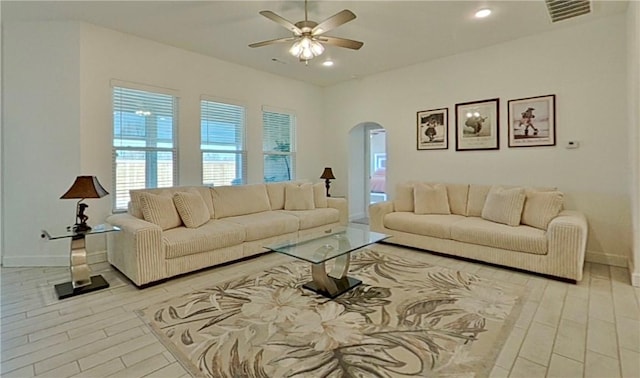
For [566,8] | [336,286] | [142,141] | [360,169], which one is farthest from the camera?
[360,169]

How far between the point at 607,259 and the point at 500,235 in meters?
1.45

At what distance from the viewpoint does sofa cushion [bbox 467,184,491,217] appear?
4.45m

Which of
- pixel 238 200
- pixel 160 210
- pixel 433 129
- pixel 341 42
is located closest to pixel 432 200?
pixel 433 129

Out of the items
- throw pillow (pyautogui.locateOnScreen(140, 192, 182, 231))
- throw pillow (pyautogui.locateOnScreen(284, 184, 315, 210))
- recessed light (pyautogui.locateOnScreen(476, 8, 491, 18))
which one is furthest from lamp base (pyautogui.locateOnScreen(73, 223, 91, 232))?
recessed light (pyautogui.locateOnScreen(476, 8, 491, 18))

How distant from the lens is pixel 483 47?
4691mm

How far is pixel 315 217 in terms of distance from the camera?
16.3 feet

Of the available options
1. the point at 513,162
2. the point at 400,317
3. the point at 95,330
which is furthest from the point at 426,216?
the point at 95,330

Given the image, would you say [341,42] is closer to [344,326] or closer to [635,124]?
[344,326]

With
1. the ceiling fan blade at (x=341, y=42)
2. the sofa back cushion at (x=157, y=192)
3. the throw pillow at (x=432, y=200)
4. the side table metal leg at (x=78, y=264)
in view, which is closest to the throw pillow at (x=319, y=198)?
the throw pillow at (x=432, y=200)

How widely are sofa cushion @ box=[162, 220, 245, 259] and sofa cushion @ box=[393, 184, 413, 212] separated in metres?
2.43

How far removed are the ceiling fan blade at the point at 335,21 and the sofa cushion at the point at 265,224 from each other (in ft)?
7.88

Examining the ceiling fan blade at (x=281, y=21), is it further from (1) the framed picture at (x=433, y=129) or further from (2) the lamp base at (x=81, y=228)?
(1) the framed picture at (x=433, y=129)

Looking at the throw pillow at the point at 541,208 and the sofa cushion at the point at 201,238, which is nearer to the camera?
the sofa cushion at the point at 201,238

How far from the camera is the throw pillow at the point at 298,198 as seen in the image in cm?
520
